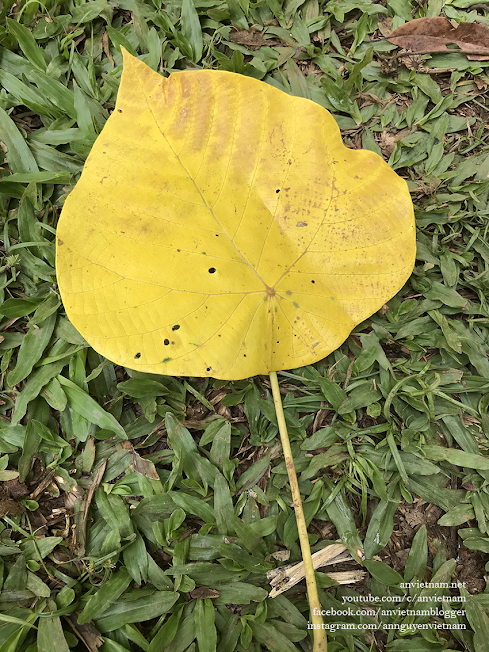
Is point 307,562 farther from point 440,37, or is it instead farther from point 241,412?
point 440,37

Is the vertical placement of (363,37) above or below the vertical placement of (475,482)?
above

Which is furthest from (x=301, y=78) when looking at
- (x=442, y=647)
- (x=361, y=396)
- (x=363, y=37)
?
(x=442, y=647)

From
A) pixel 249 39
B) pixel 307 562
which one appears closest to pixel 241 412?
pixel 307 562

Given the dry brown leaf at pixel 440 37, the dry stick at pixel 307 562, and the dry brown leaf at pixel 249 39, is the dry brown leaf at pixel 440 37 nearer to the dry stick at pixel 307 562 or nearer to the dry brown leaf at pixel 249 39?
the dry brown leaf at pixel 249 39

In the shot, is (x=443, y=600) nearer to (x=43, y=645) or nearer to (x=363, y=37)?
(x=43, y=645)

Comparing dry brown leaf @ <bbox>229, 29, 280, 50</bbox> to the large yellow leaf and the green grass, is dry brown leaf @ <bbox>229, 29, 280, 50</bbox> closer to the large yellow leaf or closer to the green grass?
the green grass
